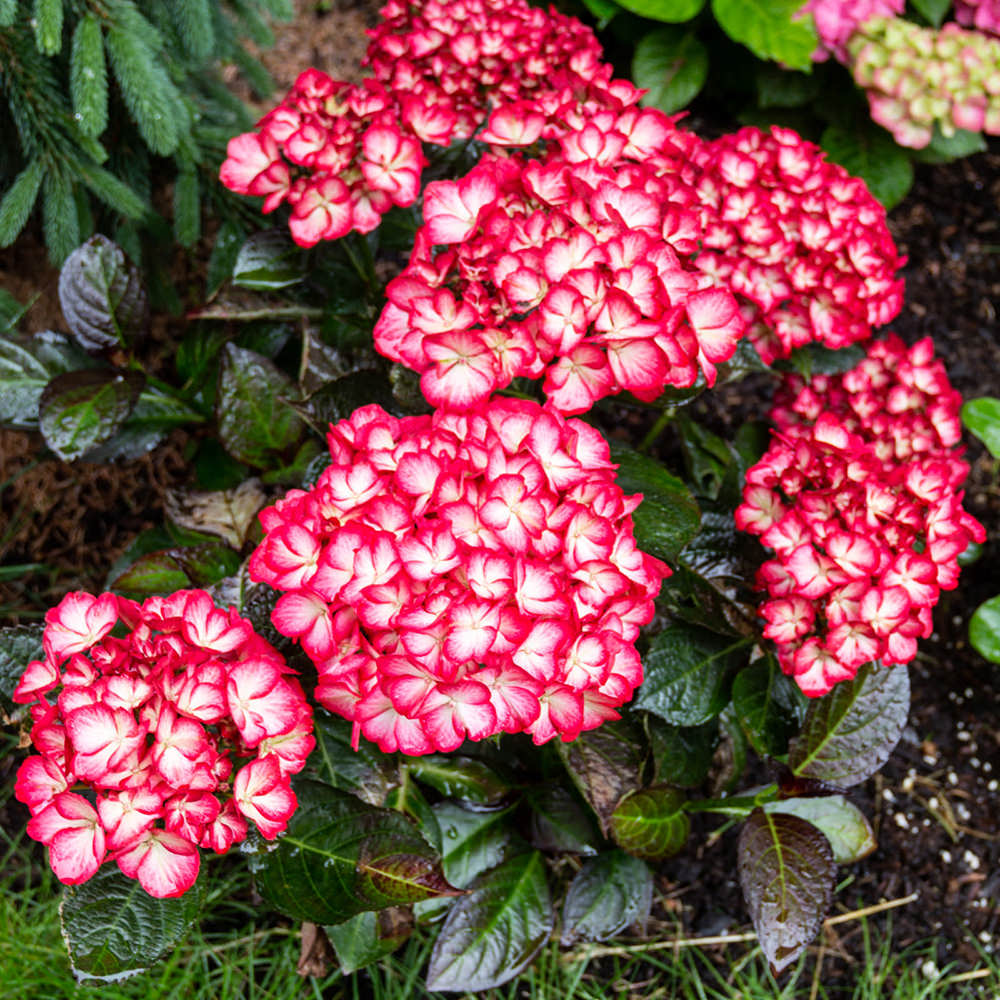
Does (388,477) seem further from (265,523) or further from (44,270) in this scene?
(44,270)

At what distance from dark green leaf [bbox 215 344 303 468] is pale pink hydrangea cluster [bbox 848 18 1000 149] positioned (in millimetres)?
1659

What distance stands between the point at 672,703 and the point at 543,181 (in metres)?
0.82

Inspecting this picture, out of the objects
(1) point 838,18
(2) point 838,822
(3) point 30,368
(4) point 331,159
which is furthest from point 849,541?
(1) point 838,18

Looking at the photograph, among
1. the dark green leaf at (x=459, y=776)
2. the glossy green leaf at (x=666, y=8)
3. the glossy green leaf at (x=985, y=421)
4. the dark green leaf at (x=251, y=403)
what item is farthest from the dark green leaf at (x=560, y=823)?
the glossy green leaf at (x=666, y=8)

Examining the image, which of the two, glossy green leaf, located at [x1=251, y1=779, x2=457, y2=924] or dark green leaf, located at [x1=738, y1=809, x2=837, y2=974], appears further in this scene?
dark green leaf, located at [x1=738, y1=809, x2=837, y2=974]

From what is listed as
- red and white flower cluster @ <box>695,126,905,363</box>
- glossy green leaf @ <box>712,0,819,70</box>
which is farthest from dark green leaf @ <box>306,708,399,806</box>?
glossy green leaf @ <box>712,0,819,70</box>

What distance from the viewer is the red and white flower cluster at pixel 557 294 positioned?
1.12 metres

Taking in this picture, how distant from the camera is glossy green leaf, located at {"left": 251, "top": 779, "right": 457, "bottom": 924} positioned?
120 cm

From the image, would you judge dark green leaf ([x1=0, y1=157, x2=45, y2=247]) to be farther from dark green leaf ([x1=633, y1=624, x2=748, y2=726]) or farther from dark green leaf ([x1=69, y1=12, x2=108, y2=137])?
dark green leaf ([x1=633, y1=624, x2=748, y2=726])

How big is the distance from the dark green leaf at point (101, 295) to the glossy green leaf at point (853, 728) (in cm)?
136

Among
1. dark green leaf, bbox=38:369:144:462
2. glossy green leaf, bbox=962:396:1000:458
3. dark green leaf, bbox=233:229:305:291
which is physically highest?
dark green leaf, bbox=233:229:305:291

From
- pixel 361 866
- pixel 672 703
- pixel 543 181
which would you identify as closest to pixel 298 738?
pixel 361 866

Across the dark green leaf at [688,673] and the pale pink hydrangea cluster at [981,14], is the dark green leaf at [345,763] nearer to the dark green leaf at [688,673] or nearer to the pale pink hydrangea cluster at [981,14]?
the dark green leaf at [688,673]

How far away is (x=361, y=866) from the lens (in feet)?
4.03
